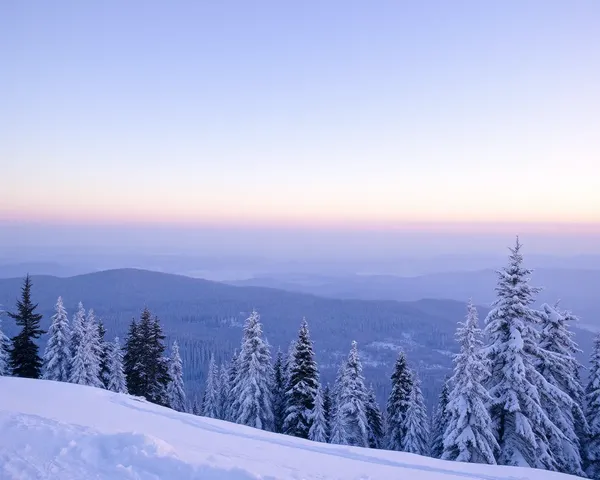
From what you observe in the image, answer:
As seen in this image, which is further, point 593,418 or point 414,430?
point 414,430

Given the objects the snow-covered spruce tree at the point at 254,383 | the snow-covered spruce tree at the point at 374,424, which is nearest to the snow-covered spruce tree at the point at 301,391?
the snow-covered spruce tree at the point at 254,383

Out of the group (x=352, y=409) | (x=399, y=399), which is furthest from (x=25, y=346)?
(x=399, y=399)

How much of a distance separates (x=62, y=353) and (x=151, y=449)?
94.6 ft

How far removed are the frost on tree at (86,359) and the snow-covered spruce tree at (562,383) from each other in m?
31.3

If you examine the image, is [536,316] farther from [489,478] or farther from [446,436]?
[489,478]

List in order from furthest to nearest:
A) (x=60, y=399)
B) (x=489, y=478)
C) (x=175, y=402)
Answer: (x=175, y=402) → (x=60, y=399) → (x=489, y=478)

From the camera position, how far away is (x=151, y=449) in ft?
29.5

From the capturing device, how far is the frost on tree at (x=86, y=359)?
29.3m

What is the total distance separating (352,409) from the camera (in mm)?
27406

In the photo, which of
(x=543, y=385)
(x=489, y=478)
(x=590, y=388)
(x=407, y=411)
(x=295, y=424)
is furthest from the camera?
(x=407, y=411)

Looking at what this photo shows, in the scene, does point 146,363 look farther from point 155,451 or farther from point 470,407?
point 470,407

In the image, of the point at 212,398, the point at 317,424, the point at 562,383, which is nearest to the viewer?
the point at 562,383

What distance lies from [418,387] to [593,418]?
41.8 ft

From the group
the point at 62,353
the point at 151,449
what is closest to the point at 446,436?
the point at 151,449
